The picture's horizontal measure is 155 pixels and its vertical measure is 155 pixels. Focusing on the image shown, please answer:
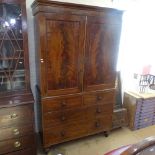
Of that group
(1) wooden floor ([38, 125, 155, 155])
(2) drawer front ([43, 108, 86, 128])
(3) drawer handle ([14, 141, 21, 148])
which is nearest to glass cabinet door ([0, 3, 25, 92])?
(2) drawer front ([43, 108, 86, 128])

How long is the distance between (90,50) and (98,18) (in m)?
0.38

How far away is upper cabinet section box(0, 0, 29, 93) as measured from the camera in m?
1.64

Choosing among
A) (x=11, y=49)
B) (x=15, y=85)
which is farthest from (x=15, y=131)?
(x=11, y=49)

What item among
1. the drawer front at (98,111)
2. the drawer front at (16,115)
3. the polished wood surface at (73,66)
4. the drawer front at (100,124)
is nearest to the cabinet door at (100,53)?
the polished wood surface at (73,66)

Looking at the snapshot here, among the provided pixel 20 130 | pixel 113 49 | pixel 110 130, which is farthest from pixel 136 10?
pixel 20 130

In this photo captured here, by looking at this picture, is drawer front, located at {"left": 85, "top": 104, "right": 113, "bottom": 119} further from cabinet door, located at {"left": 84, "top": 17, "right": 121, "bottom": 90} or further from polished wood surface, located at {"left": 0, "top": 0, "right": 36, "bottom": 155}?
polished wood surface, located at {"left": 0, "top": 0, "right": 36, "bottom": 155}

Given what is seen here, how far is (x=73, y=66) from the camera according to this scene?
6.26 feet

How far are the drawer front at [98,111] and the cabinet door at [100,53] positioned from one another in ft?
0.92

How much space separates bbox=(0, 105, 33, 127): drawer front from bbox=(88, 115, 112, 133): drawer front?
875 mm

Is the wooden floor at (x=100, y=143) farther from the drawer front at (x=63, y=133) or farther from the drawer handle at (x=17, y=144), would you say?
the drawer handle at (x=17, y=144)

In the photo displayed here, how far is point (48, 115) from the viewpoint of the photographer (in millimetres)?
1917

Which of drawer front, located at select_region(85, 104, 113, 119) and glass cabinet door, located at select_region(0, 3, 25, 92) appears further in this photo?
drawer front, located at select_region(85, 104, 113, 119)

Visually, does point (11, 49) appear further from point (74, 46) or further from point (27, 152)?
point (27, 152)

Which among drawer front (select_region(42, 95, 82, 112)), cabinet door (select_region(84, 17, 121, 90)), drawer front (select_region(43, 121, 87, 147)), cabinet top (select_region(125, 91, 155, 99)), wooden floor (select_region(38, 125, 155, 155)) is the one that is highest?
cabinet door (select_region(84, 17, 121, 90))
